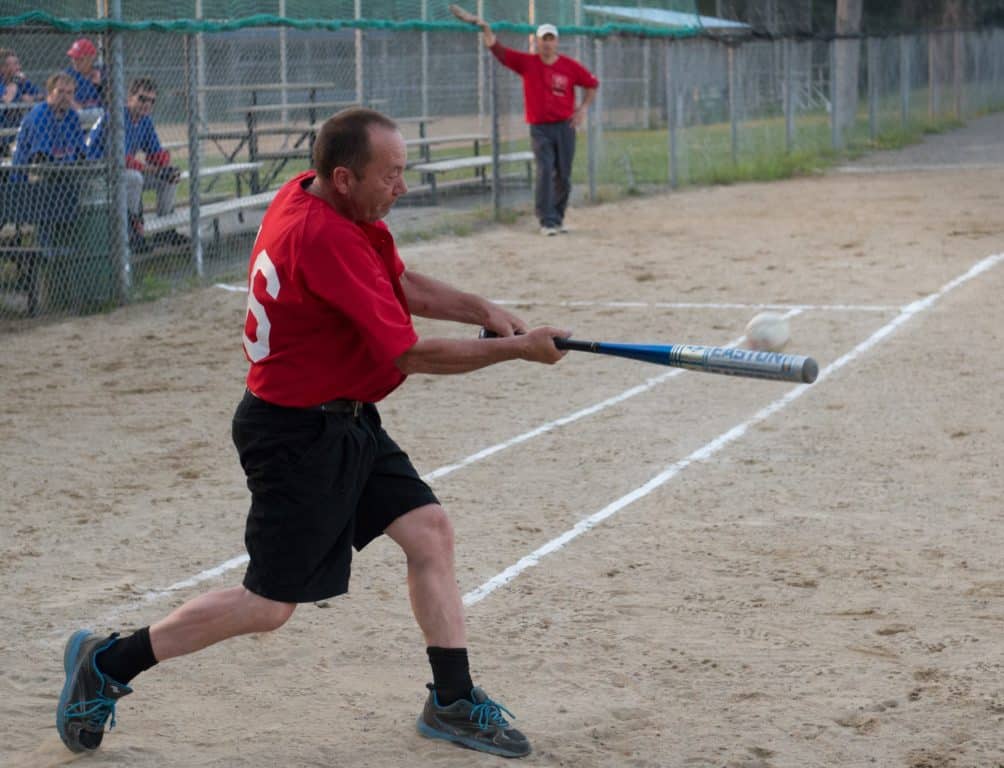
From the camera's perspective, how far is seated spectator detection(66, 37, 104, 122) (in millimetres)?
11898

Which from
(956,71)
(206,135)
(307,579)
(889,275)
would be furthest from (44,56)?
(956,71)

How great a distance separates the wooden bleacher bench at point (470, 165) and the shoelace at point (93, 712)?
13.4 m

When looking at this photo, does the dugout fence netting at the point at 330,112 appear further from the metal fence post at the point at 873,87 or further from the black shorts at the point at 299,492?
the black shorts at the point at 299,492

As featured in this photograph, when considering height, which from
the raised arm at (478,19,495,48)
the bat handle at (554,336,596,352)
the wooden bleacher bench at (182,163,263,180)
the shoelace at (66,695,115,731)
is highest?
the raised arm at (478,19,495,48)

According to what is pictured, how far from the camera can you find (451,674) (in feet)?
14.3

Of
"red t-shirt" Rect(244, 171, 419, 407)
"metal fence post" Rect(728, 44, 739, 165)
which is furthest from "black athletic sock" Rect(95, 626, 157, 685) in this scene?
"metal fence post" Rect(728, 44, 739, 165)

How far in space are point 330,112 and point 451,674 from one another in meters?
12.3

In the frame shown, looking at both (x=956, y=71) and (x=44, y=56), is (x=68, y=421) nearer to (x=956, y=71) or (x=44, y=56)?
(x=44, y=56)

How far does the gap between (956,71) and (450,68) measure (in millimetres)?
22819

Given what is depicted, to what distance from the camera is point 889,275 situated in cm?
1314

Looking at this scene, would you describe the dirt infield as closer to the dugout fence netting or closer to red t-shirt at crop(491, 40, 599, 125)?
the dugout fence netting

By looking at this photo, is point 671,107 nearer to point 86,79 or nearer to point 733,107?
point 733,107

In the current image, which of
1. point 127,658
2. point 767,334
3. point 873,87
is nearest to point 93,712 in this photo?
point 127,658

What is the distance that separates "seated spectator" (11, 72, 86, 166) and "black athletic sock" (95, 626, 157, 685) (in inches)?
322
